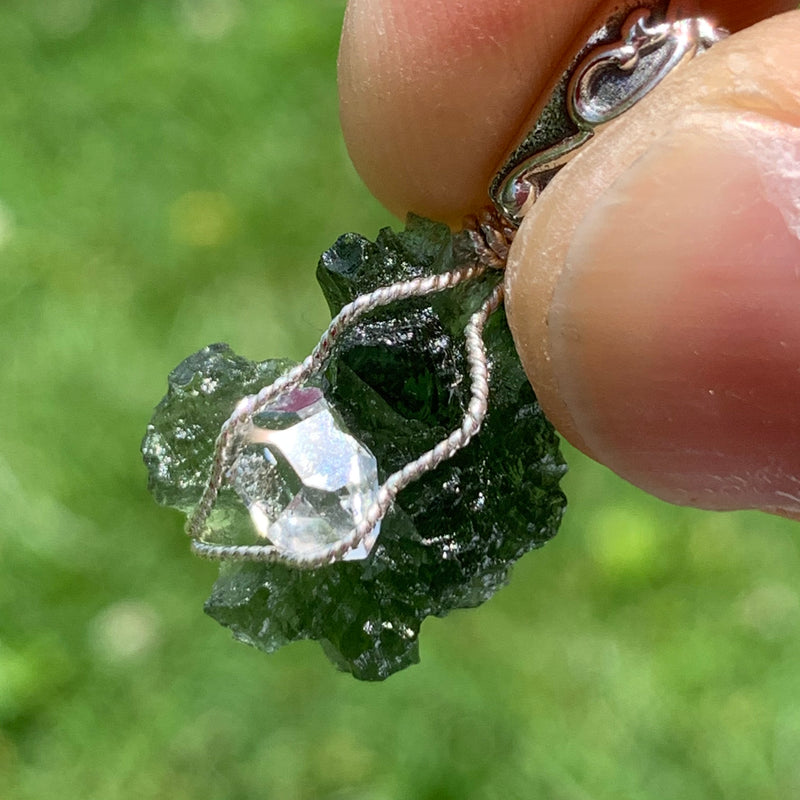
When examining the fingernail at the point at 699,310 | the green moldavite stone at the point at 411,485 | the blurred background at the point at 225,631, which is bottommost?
the blurred background at the point at 225,631

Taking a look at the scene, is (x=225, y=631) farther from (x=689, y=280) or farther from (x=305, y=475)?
(x=689, y=280)

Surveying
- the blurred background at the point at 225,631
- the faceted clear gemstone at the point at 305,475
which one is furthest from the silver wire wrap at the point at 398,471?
the blurred background at the point at 225,631

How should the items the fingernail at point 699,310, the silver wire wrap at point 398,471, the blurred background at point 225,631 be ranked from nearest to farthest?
the fingernail at point 699,310, the silver wire wrap at point 398,471, the blurred background at point 225,631

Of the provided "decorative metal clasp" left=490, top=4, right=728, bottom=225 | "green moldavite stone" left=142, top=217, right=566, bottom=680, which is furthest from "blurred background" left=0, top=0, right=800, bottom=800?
"decorative metal clasp" left=490, top=4, right=728, bottom=225

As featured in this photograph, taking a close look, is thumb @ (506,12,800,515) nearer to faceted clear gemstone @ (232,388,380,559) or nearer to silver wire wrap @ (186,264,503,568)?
silver wire wrap @ (186,264,503,568)

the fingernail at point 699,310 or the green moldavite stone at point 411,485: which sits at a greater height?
the fingernail at point 699,310

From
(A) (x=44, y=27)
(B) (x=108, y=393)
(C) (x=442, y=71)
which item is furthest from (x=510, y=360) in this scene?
(A) (x=44, y=27)

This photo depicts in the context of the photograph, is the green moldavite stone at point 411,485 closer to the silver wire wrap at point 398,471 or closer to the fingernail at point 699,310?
the silver wire wrap at point 398,471
